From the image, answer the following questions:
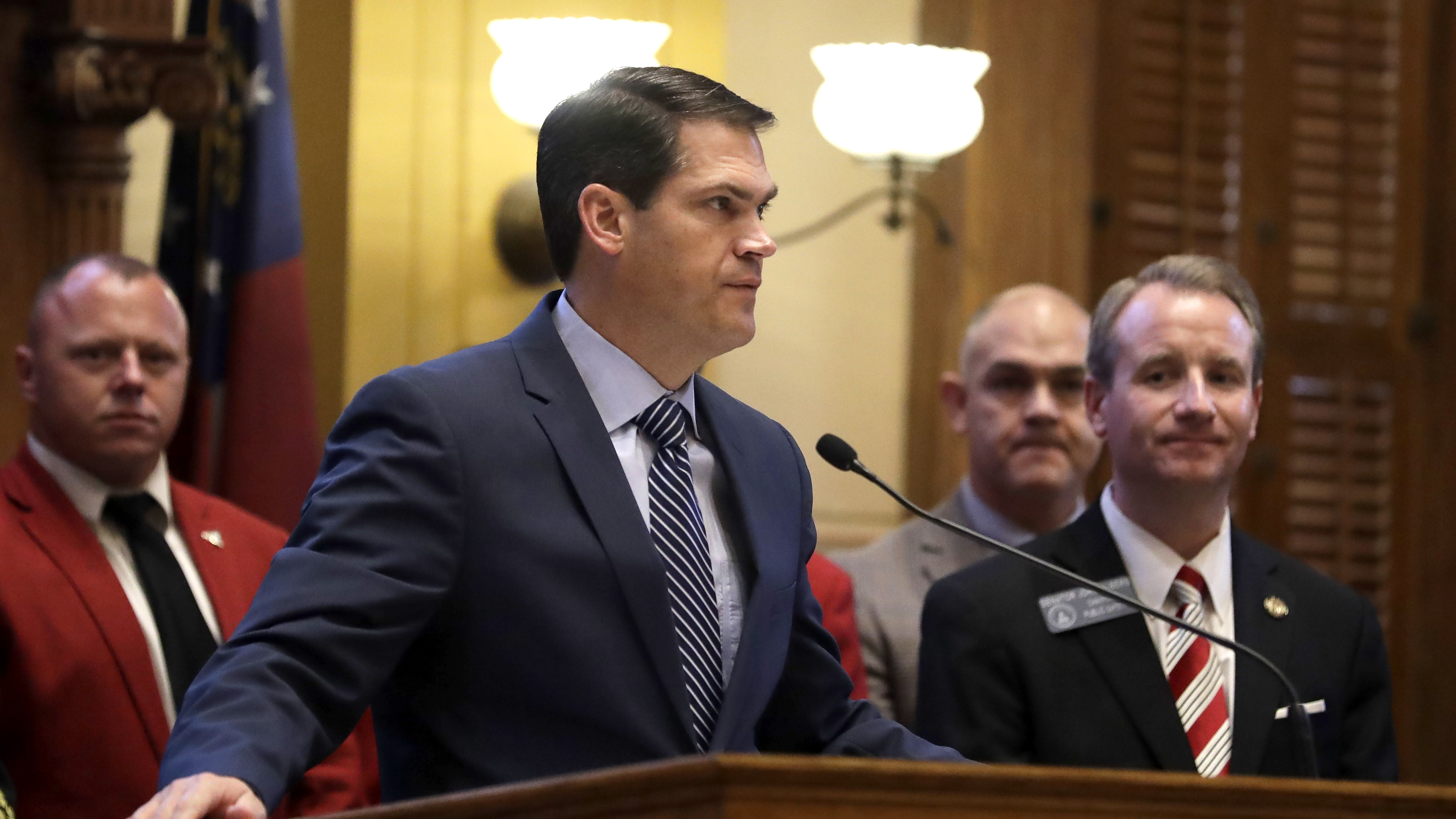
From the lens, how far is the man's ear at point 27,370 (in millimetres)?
3307

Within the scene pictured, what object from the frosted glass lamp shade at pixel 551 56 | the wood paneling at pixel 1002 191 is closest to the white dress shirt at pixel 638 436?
the frosted glass lamp shade at pixel 551 56

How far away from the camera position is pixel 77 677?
292 cm

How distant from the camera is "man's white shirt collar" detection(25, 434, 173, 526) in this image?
3.18 m

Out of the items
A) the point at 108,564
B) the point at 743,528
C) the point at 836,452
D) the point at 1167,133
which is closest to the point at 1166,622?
the point at 836,452

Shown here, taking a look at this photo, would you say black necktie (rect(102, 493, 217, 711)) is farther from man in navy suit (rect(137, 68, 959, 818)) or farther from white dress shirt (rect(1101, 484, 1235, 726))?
white dress shirt (rect(1101, 484, 1235, 726))

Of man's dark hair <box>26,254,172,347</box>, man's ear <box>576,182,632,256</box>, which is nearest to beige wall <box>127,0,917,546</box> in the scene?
man's dark hair <box>26,254,172,347</box>

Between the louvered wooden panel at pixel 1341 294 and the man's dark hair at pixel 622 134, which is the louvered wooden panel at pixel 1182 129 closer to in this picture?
the louvered wooden panel at pixel 1341 294

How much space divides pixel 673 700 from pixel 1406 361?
4.08 metres

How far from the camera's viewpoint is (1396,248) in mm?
5367

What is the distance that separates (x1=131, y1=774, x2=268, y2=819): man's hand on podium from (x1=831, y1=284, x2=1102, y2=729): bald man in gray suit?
205 centimetres

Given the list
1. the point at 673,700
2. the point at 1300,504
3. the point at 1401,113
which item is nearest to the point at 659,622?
the point at 673,700

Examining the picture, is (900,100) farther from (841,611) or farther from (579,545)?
(579,545)

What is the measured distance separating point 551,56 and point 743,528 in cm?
233

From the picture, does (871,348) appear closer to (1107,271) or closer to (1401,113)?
(1107,271)
